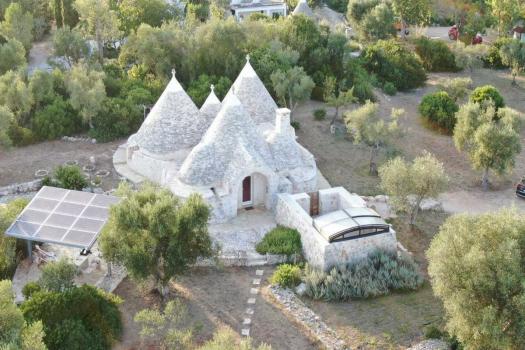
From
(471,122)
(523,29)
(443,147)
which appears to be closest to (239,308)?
(471,122)

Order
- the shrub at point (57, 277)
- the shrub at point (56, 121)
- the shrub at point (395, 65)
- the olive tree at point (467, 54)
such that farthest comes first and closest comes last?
the olive tree at point (467, 54) → the shrub at point (395, 65) → the shrub at point (56, 121) → the shrub at point (57, 277)

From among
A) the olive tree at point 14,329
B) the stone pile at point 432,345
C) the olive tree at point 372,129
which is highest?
the olive tree at point 14,329

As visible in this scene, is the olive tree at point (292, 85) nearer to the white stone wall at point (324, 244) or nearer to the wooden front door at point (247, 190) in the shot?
the wooden front door at point (247, 190)

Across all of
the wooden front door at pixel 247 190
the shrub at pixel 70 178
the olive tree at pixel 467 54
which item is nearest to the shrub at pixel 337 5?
the olive tree at pixel 467 54

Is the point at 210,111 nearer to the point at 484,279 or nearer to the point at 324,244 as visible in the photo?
the point at 324,244

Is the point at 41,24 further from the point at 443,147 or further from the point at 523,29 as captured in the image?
the point at 523,29

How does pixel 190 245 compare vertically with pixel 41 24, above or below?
above
